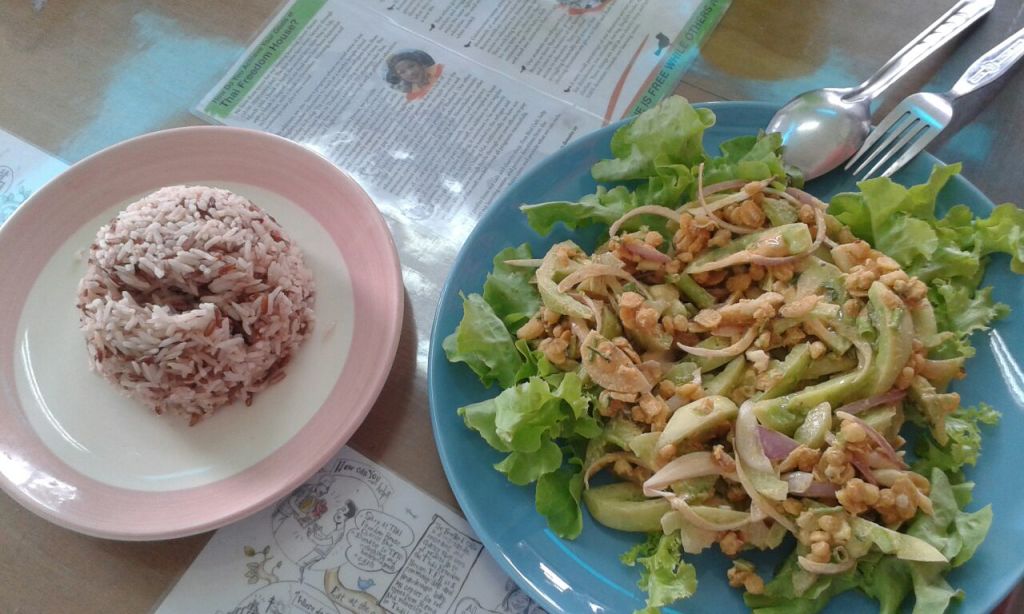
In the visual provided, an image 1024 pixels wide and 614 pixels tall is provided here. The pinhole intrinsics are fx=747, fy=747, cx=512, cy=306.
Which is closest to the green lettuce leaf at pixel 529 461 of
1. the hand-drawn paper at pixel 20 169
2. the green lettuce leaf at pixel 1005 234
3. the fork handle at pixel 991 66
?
the green lettuce leaf at pixel 1005 234

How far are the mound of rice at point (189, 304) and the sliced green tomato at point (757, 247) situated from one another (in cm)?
65

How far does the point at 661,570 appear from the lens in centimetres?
97

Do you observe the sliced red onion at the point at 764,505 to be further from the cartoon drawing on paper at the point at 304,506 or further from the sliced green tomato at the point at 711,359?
the cartoon drawing on paper at the point at 304,506

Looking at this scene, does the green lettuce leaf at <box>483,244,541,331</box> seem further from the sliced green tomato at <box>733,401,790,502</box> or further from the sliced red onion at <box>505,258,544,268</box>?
the sliced green tomato at <box>733,401,790,502</box>

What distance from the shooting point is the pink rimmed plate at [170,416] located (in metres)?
1.09

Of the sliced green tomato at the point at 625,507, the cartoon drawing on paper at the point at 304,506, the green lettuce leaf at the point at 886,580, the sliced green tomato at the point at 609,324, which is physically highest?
the green lettuce leaf at the point at 886,580

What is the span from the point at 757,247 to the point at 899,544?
1.47ft

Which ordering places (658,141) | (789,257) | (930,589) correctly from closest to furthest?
(930,589), (789,257), (658,141)

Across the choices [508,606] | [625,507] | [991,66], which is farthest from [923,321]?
[508,606]

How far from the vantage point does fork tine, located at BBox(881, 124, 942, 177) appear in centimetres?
125

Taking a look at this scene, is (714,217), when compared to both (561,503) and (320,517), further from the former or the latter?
(320,517)

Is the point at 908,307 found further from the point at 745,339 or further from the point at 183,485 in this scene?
the point at 183,485

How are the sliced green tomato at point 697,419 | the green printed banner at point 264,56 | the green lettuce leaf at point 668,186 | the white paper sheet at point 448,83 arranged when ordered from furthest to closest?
the green printed banner at point 264,56
the white paper sheet at point 448,83
the green lettuce leaf at point 668,186
the sliced green tomato at point 697,419

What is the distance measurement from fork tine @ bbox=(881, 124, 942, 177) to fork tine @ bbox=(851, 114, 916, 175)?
3cm
